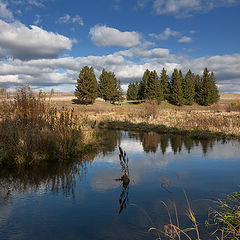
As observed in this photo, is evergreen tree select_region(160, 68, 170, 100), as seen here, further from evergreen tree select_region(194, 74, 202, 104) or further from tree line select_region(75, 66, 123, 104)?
tree line select_region(75, 66, 123, 104)

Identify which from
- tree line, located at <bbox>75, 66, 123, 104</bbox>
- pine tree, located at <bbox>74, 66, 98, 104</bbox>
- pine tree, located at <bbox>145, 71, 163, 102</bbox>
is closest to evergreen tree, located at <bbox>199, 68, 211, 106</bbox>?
pine tree, located at <bbox>145, 71, 163, 102</bbox>

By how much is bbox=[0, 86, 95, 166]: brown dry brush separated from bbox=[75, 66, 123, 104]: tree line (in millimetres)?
41870

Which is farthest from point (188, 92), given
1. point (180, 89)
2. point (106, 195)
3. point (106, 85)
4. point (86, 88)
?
point (106, 195)

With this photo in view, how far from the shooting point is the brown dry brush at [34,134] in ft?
21.8

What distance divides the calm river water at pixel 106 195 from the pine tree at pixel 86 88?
145 ft

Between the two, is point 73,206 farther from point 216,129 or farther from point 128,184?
point 216,129

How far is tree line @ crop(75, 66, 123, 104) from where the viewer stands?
51.6 meters

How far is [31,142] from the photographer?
6.84 meters

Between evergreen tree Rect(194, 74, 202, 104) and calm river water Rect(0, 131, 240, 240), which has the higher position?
evergreen tree Rect(194, 74, 202, 104)

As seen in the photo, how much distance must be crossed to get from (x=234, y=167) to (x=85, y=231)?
5.29 meters

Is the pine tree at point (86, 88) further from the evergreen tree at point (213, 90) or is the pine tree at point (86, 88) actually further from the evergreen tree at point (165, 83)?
the evergreen tree at point (213, 90)

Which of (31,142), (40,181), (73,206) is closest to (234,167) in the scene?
(73,206)

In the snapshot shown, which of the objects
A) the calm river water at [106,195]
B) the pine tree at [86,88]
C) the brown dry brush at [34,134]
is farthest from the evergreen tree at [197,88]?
→ the brown dry brush at [34,134]

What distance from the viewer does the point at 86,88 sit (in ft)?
169
